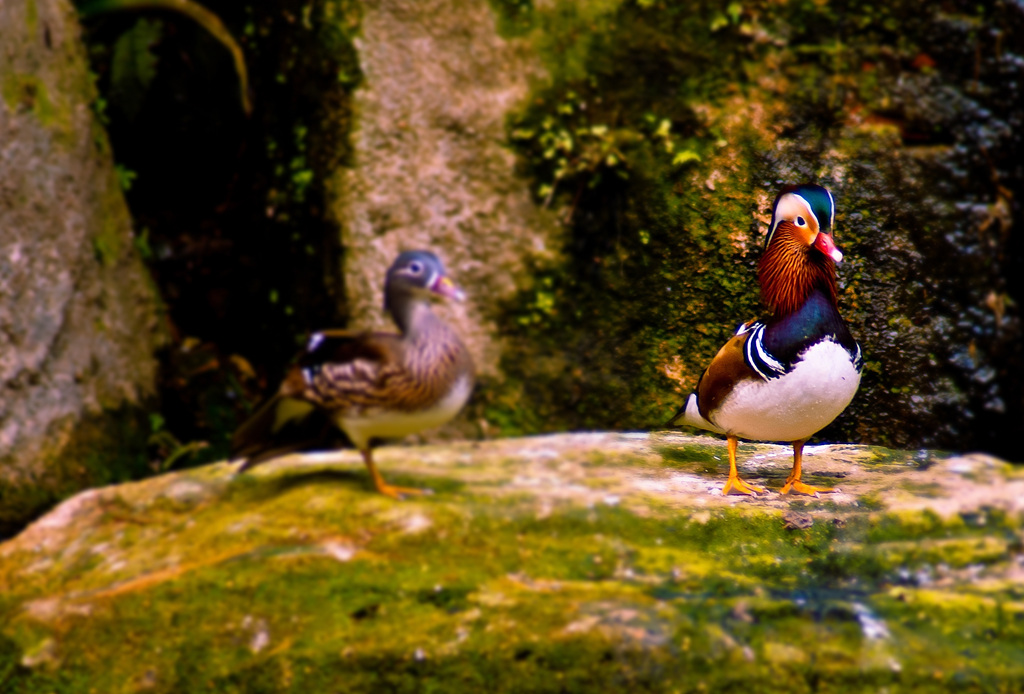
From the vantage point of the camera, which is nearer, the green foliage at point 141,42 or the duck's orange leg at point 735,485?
the duck's orange leg at point 735,485

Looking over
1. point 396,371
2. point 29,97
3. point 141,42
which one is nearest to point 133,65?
point 141,42

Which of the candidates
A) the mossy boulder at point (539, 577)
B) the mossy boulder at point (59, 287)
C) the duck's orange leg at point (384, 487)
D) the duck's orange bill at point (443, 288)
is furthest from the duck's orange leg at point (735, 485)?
the mossy boulder at point (59, 287)

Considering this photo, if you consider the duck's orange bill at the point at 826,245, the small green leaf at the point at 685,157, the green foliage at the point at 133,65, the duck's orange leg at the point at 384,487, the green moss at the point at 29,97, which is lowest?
the duck's orange leg at the point at 384,487

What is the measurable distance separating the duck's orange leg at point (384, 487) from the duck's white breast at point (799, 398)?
1.02 meters

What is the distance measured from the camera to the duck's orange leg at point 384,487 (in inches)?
65.1

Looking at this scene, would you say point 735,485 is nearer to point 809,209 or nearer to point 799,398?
point 799,398

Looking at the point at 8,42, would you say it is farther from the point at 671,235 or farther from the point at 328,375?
the point at 671,235

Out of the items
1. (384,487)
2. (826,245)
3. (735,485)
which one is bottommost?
(384,487)

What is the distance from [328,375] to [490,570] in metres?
0.65

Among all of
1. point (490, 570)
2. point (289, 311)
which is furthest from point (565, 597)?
point (289, 311)

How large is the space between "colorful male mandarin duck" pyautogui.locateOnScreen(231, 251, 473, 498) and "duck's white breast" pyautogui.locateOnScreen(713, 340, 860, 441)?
90 cm

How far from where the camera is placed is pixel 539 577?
1.15m

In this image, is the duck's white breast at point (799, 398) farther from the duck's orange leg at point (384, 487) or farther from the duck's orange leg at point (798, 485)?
the duck's orange leg at point (384, 487)

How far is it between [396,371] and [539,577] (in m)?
0.63
